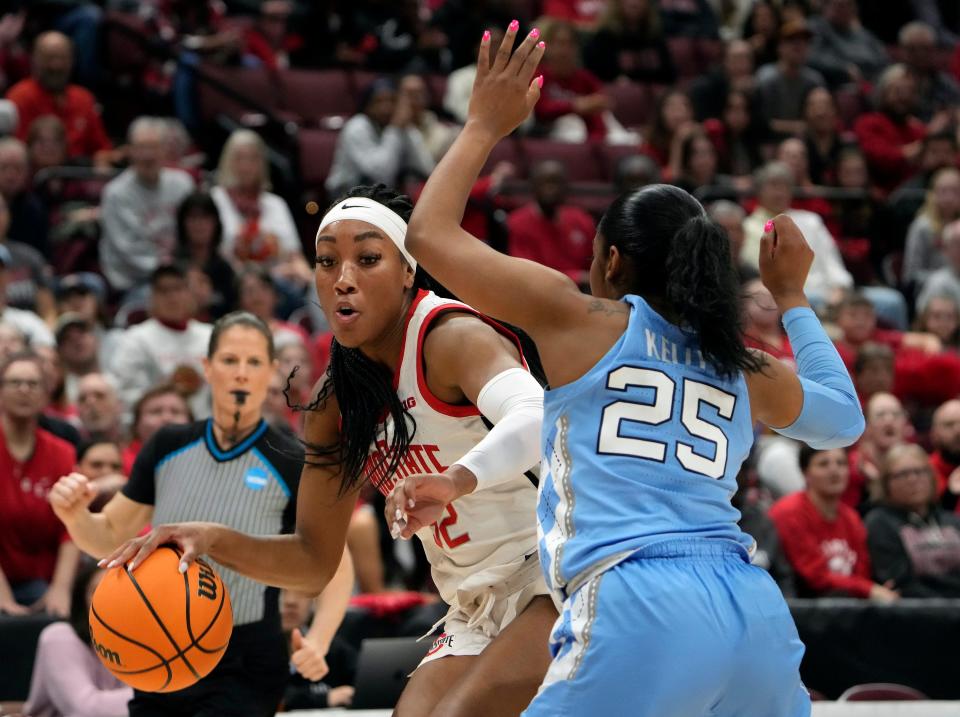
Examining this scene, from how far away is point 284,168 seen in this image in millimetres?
10328

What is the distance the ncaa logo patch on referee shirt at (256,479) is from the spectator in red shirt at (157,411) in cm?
212

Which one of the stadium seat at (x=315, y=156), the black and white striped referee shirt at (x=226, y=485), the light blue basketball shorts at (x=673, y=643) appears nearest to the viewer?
the light blue basketball shorts at (x=673, y=643)

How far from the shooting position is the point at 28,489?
6.64 m

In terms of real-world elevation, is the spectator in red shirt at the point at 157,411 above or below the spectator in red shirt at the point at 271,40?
below

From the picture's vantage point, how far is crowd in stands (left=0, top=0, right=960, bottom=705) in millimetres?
7281

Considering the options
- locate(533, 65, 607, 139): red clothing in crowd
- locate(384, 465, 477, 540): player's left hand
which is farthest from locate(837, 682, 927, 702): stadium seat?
locate(533, 65, 607, 139): red clothing in crowd

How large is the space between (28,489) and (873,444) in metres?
4.61

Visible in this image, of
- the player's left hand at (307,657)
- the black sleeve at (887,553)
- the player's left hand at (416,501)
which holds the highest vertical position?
the player's left hand at (416,501)

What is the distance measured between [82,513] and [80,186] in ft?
19.3

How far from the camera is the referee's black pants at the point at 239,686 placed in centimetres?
435

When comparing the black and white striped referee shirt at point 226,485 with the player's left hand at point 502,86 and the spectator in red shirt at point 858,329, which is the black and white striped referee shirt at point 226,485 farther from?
the spectator in red shirt at point 858,329

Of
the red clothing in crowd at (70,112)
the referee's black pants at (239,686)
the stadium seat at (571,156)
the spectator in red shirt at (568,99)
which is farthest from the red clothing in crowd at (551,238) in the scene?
the referee's black pants at (239,686)

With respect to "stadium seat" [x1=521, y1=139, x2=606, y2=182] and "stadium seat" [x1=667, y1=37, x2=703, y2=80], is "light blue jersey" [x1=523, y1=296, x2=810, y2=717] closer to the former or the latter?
"stadium seat" [x1=521, y1=139, x2=606, y2=182]

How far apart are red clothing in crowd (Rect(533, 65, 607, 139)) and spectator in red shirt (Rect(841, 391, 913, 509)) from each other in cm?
414
